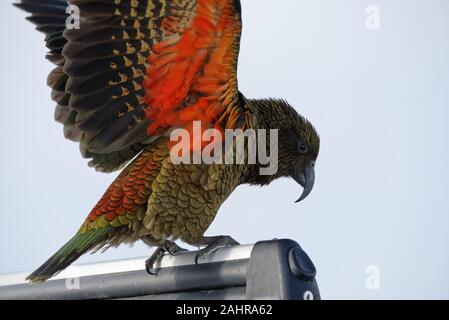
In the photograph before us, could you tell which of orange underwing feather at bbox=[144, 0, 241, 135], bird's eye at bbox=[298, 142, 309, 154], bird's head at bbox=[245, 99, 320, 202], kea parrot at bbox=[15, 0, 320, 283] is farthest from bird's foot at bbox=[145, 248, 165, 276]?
bird's eye at bbox=[298, 142, 309, 154]

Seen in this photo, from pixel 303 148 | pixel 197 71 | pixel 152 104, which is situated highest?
pixel 197 71

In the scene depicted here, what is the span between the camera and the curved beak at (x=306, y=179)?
13.0 feet

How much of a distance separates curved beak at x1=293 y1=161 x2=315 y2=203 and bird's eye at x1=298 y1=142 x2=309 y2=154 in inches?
4.6

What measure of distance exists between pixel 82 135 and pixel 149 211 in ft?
1.87

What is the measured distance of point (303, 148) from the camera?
153 inches

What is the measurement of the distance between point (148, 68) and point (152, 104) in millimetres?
177

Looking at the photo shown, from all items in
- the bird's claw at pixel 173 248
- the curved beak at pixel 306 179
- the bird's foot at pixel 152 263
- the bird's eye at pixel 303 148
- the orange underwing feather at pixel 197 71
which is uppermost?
the orange underwing feather at pixel 197 71

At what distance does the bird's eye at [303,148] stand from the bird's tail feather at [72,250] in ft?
4.45

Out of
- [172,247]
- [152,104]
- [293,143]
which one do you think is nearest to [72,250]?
[172,247]

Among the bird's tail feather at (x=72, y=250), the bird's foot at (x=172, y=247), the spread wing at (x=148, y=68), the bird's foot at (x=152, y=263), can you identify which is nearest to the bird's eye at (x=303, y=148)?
the spread wing at (x=148, y=68)

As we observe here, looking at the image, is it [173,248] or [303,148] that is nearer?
[173,248]

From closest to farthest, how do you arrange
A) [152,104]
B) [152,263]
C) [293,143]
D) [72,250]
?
[152,263]
[72,250]
[152,104]
[293,143]

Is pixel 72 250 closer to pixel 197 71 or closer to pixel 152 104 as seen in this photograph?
pixel 152 104

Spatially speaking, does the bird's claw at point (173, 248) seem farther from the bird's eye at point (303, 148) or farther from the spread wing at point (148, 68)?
the bird's eye at point (303, 148)
